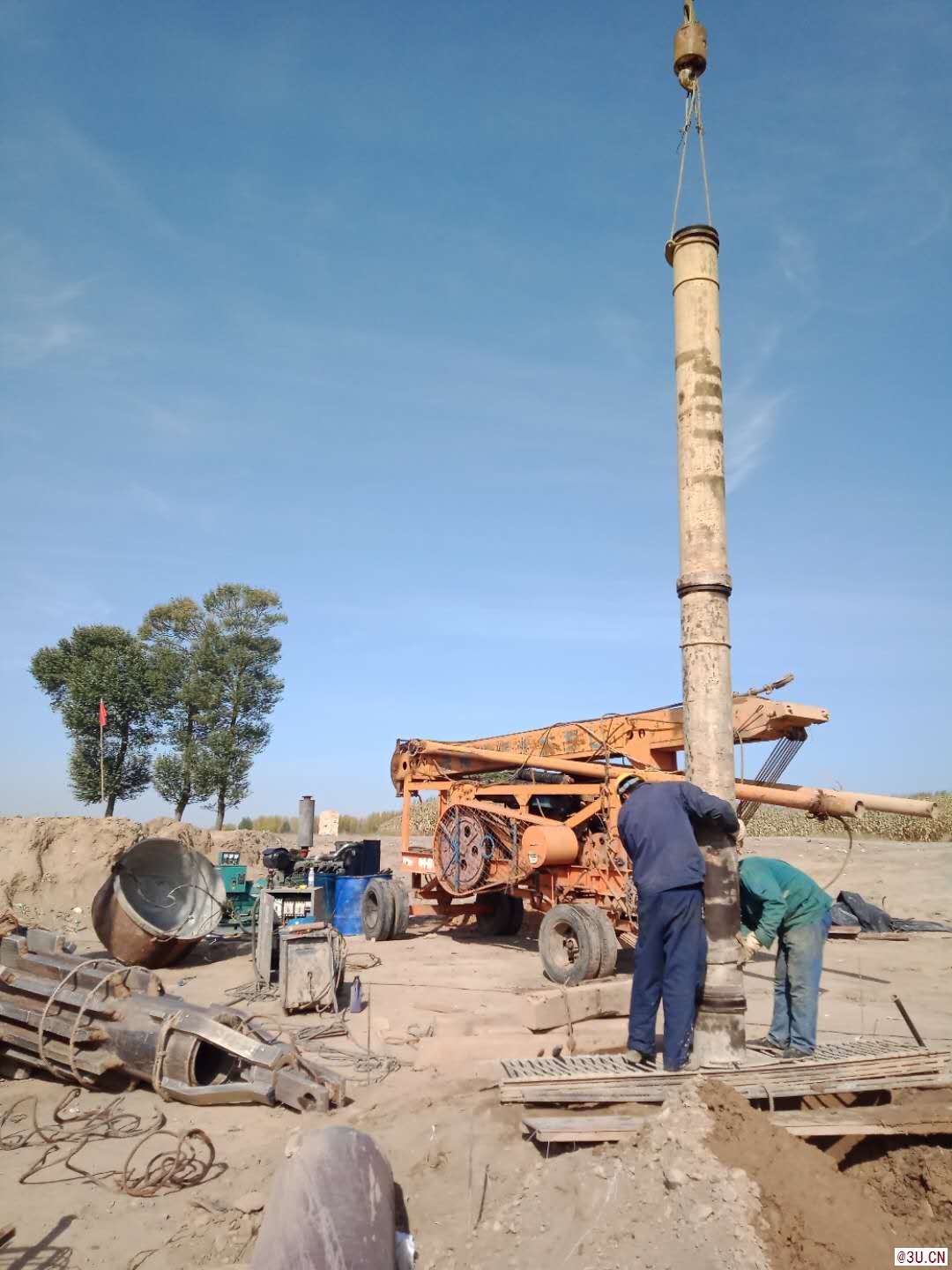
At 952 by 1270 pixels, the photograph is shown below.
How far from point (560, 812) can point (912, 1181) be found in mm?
8221

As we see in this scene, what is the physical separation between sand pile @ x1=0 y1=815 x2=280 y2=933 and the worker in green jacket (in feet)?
43.5

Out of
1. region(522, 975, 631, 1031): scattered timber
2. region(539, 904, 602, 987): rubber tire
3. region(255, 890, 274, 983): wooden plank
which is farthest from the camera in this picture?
region(255, 890, 274, 983): wooden plank

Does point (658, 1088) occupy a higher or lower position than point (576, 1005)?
higher

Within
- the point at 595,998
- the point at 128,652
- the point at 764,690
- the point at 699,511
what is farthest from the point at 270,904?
the point at 128,652

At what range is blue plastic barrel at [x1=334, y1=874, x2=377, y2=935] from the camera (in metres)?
14.6

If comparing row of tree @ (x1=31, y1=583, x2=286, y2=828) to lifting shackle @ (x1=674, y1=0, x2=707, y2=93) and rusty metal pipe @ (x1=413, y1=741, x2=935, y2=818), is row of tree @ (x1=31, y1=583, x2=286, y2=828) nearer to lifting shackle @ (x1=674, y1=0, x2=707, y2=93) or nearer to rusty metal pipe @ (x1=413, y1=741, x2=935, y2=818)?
rusty metal pipe @ (x1=413, y1=741, x2=935, y2=818)

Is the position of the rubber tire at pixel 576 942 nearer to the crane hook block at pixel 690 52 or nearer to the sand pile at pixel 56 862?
the crane hook block at pixel 690 52

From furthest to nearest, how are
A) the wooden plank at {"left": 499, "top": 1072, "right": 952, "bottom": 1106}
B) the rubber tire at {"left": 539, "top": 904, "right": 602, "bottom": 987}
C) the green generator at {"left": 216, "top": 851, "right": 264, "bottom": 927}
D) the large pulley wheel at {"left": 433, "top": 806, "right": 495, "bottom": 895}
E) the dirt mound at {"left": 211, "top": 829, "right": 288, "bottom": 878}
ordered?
the dirt mound at {"left": 211, "top": 829, "right": 288, "bottom": 878} < the green generator at {"left": 216, "top": 851, "right": 264, "bottom": 927} < the large pulley wheel at {"left": 433, "top": 806, "right": 495, "bottom": 895} < the rubber tire at {"left": 539, "top": 904, "right": 602, "bottom": 987} < the wooden plank at {"left": 499, "top": 1072, "right": 952, "bottom": 1106}

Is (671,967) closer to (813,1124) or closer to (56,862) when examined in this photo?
(813,1124)

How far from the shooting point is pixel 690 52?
5.96 meters

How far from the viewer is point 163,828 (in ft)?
69.1

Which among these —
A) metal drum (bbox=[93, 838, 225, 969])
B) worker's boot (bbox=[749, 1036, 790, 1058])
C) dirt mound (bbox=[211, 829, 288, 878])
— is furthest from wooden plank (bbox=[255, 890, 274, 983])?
dirt mound (bbox=[211, 829, 288, 878])

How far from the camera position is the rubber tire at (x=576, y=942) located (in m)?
9.62

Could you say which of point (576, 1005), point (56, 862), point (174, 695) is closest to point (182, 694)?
point (174, 695)
